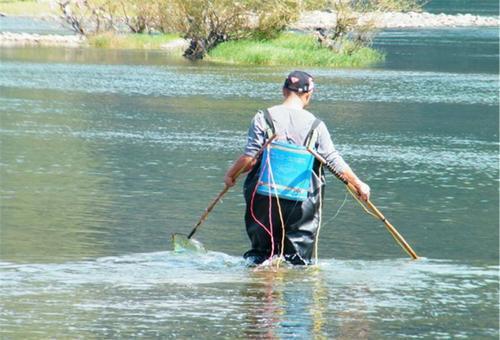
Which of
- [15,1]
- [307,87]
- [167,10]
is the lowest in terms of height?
[15,1]

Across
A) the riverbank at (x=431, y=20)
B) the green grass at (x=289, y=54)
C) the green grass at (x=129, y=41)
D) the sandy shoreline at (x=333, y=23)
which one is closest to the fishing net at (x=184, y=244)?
the green grass at (x=289, y=54)

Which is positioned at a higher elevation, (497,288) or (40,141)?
(497,288)

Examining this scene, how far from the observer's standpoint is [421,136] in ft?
87.8

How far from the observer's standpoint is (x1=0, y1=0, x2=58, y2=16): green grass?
119 m

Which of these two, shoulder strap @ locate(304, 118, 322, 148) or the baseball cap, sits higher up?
the baseball cap

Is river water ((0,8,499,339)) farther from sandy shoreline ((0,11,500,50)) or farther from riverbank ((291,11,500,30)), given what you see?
riverbank ((291,11,500,30))

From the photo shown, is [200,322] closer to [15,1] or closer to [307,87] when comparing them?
[307,87]

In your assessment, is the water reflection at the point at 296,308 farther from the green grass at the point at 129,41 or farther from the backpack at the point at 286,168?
the green grass at the point at 129,41

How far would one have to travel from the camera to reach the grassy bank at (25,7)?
118806 mm

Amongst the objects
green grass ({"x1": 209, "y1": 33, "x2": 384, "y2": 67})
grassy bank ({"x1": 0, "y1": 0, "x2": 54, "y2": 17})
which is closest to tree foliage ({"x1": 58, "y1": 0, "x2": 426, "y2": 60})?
green grass ({"x1": 209, "y1": 33, "x2": 384, "y2": 67})

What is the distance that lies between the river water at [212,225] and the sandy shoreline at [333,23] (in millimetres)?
30793

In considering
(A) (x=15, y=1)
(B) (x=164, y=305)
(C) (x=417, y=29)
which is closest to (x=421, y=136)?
(B) (x=164, y=305)

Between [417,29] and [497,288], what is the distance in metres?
94.3

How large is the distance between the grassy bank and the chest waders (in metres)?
106
